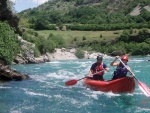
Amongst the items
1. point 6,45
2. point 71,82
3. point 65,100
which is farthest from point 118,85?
point 6,45

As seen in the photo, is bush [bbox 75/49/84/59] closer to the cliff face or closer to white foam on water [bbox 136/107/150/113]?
the cliff face

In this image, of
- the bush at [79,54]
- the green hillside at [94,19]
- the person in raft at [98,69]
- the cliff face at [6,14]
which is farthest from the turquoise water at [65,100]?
the green hillside at [94,19]

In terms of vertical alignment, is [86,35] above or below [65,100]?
below

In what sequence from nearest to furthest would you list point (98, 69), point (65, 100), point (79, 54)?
point (65, 100)
point (98, 69)
point (79, 54)

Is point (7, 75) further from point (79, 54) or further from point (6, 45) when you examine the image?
point (79, 54)

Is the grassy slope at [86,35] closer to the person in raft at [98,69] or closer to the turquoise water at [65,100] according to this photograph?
the person in raft at [98,69]

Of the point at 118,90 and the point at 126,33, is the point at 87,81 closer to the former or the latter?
the point at 118,90

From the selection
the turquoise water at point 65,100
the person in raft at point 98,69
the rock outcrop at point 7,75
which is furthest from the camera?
the rock outcrop at point 7,75

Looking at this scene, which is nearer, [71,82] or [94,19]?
[71,82]

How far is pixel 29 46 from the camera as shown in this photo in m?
52.8

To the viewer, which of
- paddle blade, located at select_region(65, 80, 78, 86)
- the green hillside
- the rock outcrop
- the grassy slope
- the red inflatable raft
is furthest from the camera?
the green hillside

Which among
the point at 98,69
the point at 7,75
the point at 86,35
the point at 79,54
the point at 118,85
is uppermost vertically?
the point at 98,69

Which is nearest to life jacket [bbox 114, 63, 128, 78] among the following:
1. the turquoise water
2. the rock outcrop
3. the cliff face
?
the turquoise water

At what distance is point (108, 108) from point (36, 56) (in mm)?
41928
